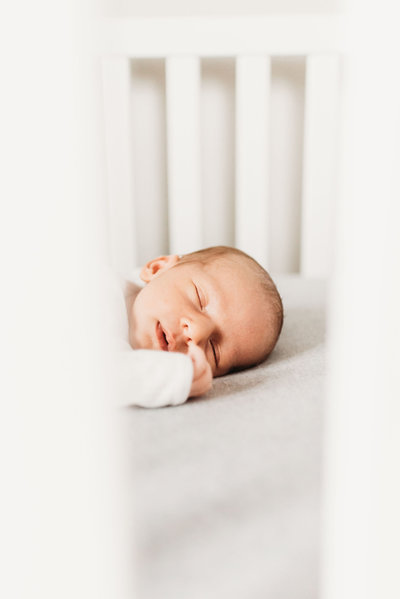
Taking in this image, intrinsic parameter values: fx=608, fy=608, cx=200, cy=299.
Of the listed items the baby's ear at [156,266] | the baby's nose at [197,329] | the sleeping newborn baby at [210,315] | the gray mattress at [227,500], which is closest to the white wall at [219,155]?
the baby's ear at [156,266]

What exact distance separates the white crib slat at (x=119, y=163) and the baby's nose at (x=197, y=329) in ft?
1.69

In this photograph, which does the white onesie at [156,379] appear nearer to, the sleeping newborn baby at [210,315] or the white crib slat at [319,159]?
the sleeping newborn baby at [210,315]

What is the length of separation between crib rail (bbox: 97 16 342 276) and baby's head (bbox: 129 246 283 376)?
473 millimetres

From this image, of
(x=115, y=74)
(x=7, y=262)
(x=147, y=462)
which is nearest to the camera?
(x=7, y=262)

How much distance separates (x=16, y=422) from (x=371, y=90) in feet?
0.52

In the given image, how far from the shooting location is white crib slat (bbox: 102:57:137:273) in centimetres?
113

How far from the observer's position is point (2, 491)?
0.65 ft

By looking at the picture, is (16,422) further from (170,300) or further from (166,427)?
(170,300)

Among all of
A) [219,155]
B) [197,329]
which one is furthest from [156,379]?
[219,155]

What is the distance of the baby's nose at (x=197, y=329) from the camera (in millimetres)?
610

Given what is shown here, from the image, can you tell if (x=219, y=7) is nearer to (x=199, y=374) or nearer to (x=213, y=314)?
(x=213, y=314)

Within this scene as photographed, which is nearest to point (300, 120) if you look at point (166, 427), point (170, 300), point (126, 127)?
point (126, 127)

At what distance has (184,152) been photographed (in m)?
1.17

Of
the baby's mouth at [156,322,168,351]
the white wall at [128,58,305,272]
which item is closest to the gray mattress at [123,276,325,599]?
the baby's mouth at [156,322,168,351]
